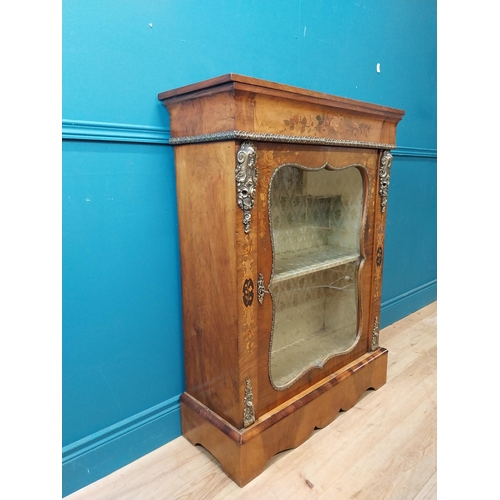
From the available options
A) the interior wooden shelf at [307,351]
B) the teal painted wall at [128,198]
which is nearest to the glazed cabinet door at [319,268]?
the interior wooden shelf at [307,351]

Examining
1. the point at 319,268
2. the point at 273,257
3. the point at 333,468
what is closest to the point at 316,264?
the point at 319,268

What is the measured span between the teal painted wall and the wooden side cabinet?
78 mm

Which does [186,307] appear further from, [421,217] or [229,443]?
[421,217]

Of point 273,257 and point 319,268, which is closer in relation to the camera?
point 273,257

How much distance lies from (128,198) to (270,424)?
87cm

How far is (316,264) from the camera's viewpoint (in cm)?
158

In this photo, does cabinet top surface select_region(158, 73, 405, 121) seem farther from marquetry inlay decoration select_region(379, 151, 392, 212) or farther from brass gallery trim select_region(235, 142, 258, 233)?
marquetry inlay decoration select_region(379, 151, 392, 212)

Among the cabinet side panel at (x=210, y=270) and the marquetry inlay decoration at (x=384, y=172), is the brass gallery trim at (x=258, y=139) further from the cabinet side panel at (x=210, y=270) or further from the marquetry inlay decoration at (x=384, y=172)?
the marquetry inlay decoration at (x=384, y=172)

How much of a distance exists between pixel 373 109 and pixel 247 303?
2.83ft

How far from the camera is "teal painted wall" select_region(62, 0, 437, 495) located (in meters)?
1.21

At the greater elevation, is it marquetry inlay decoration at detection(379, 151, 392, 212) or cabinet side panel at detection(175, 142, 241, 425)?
marquetry inlay decoration at detection(379, 151, 392, 212)

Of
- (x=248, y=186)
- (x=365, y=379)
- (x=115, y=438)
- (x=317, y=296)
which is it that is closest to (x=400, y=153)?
(x=317, y=296)

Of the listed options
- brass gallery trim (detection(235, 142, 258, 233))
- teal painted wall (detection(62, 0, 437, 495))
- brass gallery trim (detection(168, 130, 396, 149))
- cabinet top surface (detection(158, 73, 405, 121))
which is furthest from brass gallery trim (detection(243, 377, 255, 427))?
cabinet top surface (detection(158, 73, 405, 121))

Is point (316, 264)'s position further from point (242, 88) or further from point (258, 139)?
point (242, 88)
